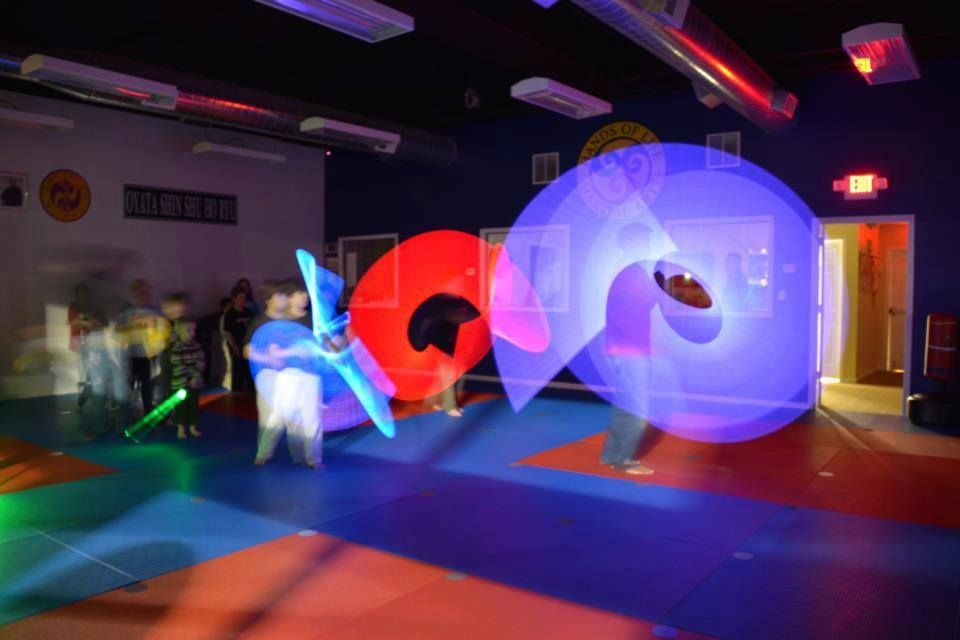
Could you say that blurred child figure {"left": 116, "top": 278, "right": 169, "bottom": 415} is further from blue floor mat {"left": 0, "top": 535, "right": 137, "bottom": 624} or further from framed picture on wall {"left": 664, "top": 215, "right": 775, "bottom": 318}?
framed picture on wall {"left": 664, "top": 215, "right": 775, "bottom": 318}

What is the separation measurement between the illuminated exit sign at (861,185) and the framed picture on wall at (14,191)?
31.0 ft

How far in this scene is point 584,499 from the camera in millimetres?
5047

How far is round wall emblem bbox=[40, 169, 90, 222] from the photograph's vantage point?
30.5 feet

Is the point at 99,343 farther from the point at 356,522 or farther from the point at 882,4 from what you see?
the point at 882,4

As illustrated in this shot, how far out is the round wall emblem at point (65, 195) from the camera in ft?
30.5

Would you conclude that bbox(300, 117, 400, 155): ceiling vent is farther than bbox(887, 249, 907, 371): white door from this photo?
No

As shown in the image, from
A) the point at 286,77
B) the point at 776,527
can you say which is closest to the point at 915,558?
the point at 776,527

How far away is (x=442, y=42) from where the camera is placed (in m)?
7.70

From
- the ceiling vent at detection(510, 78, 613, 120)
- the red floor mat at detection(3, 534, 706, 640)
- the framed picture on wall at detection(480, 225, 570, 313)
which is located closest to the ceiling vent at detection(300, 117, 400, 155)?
the framed picture on wall at detection(480, 225, 570, 313)

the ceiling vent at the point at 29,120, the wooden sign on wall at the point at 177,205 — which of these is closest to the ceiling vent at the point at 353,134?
the ceiling vent at the point at 29,120

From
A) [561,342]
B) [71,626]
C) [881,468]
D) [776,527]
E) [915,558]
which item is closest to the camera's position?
[71,626]

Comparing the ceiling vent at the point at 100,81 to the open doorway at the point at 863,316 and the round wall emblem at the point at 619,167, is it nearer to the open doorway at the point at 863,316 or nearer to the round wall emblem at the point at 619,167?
the round wall emblem at the point at 619,167

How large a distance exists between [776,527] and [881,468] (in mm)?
1943

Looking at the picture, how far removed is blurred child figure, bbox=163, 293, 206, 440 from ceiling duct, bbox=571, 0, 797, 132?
4382 millimetres
